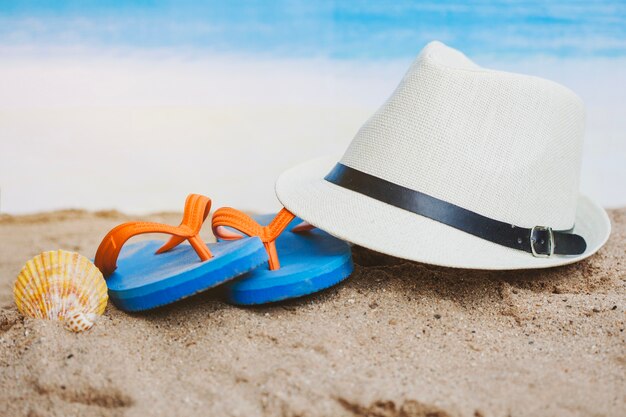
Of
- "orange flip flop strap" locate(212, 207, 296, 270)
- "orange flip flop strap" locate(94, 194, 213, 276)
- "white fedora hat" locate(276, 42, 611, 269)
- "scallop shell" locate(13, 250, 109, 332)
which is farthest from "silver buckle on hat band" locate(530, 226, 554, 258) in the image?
"scallop shell" locate(13, 250, 109, 332)

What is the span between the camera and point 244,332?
1643mm

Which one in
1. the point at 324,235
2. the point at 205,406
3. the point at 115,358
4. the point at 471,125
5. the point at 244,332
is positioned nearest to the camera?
the point at 205,406

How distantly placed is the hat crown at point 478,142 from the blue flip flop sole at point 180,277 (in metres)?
0.49

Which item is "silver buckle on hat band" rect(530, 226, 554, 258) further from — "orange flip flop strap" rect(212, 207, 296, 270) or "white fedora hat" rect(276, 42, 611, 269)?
"orange flip flop strap" rect(212, 207, 296, 270)

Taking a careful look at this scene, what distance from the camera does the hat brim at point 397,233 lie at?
5.77 ft

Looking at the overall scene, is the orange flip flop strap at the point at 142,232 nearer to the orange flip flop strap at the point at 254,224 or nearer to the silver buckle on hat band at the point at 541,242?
the orange flip flop strap at the point at 254,224

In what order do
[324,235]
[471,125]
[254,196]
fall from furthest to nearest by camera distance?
[254,196]
[324,235]
[471,125]

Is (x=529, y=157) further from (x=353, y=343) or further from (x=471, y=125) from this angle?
(x=353, y=343)

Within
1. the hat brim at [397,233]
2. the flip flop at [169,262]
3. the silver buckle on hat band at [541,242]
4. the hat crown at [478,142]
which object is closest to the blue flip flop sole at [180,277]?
the flip flop at [169,262]

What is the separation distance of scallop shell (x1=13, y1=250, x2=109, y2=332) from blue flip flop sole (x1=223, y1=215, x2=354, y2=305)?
0.36 metres

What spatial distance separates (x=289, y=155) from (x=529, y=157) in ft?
10.2

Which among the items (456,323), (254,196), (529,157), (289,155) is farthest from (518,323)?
(289,155)

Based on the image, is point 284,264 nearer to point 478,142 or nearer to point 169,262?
point 169,262

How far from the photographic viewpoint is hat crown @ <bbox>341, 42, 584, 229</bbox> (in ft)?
6.13
